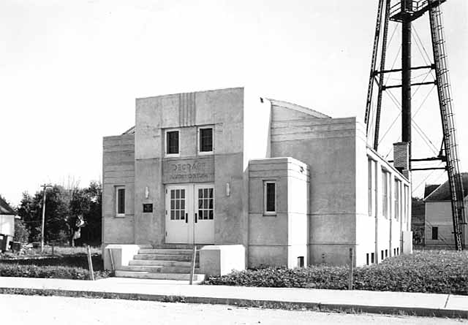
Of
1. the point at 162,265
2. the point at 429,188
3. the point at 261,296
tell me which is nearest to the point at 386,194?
the point at 162,265

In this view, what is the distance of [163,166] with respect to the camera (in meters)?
21.2

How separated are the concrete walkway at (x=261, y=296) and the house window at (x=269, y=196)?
14.3ft

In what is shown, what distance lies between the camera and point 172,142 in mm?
21375

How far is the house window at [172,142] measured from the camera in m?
21.3

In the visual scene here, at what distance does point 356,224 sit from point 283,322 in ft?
34.7

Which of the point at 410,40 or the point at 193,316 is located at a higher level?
the point at 410,40

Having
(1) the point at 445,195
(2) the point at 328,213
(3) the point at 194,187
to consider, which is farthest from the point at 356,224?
(1) the point at 445,195

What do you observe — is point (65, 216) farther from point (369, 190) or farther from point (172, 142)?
point (369, 190)

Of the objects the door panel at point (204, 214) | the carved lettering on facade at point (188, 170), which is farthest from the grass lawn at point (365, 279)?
the carved lettering on facade at point (188, 170)

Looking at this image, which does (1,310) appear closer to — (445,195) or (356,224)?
(356,224)

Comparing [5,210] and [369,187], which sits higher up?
[369,187]

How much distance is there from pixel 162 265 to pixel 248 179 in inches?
154

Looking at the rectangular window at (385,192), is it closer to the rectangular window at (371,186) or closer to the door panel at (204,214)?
the rectangular window at (371,186)

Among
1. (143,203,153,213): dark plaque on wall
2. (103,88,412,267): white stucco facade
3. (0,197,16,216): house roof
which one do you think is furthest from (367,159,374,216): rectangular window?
(0,197,16,216): house roof
